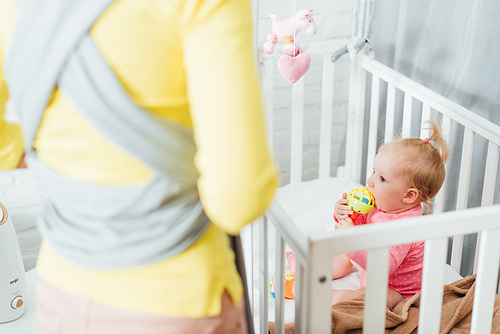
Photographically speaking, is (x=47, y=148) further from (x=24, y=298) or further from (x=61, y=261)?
(x=24, y=298)

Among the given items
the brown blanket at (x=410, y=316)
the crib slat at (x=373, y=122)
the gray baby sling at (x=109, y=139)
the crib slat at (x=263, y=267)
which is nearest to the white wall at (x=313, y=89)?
the crib slat at (x=373, y=122)

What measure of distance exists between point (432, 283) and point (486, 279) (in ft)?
0.32

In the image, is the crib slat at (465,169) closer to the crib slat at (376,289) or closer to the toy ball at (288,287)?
the toy ball at (288,287)

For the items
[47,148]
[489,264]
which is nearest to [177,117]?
[47,148]

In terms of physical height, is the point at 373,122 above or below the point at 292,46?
below

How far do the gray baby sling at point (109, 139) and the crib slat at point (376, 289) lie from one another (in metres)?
0.28

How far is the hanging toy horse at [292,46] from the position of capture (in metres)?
1.44

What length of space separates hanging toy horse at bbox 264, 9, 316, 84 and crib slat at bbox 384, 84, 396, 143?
33 centimetres

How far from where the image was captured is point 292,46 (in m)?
1.46

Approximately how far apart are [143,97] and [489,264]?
580 millimetres

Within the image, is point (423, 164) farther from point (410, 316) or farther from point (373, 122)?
point (373, 122)

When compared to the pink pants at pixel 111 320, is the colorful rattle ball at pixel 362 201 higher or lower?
lower

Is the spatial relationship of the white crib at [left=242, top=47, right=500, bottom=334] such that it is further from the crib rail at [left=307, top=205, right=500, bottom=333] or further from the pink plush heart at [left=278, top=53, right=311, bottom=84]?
the pink plush heart at [left=278, top=53, right=311, bottom=84]

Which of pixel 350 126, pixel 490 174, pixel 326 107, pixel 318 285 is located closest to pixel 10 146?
pixel 318 285
